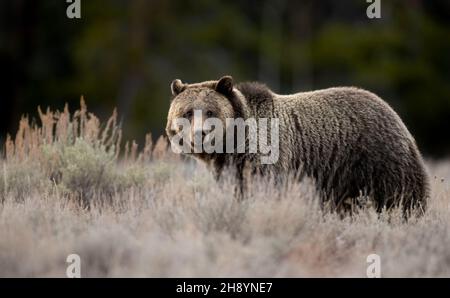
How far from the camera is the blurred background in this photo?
81.7 ft

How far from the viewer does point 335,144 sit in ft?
26.1

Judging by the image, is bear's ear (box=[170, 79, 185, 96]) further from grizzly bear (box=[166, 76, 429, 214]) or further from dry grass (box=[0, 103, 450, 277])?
dry grass (box=[0, 103, 450, 277])

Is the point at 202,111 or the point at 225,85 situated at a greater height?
the point at 225,85

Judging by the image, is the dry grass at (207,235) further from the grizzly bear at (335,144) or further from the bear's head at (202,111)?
the bear's head at (202,111)

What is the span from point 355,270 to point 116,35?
1998 centimetres

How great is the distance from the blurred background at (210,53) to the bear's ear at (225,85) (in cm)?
1610

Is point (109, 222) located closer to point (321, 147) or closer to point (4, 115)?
point (321, 147)

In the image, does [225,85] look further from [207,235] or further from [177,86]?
[207,235]

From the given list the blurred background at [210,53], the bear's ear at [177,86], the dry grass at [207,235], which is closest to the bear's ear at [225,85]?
the bear's ear at [177,86]

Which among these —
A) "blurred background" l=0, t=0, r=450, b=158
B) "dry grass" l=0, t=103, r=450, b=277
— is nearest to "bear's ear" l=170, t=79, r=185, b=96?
"dry grass" l=0, t=103, r=450, b=277

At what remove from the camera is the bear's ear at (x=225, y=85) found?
299 inches

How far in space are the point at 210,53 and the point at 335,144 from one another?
18.5 m

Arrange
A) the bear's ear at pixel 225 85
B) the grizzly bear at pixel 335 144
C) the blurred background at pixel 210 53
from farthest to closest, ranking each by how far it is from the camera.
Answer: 1. the blurred background at pixel 210 53
2. the grizzly bear at pixel 335 144
3. the bear's ear at pixel 225 85

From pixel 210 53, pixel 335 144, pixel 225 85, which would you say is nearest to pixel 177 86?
pixel 225 85
